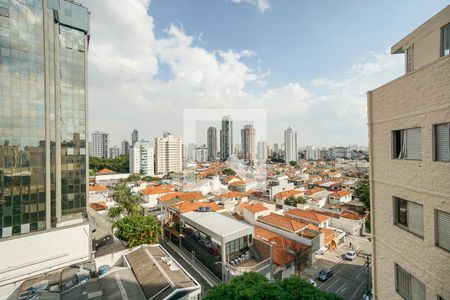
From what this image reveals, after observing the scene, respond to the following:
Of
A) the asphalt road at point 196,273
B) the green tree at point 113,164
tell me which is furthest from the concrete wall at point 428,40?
the green tree at point 113,164

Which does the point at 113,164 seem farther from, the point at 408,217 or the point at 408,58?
the point at 408,217

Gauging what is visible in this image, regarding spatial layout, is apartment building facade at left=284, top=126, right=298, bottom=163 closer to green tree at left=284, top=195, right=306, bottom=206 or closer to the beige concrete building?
green tree at left=284, top=195, right=306, bottom=206

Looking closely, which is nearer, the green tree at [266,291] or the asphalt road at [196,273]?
the green tree at [266,291]

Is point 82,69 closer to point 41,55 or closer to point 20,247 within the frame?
point 41,55

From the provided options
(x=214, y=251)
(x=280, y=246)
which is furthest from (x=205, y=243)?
(x=280, y=246)

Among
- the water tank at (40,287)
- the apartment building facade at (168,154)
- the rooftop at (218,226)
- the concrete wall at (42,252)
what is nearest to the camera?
the water tank at (40,287)

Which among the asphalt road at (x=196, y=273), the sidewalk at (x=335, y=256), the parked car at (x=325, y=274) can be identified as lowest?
the sidewalk at (x=335, y=256)

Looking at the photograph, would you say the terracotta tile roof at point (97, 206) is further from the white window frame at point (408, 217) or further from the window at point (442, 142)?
the window at point (442, 142)
